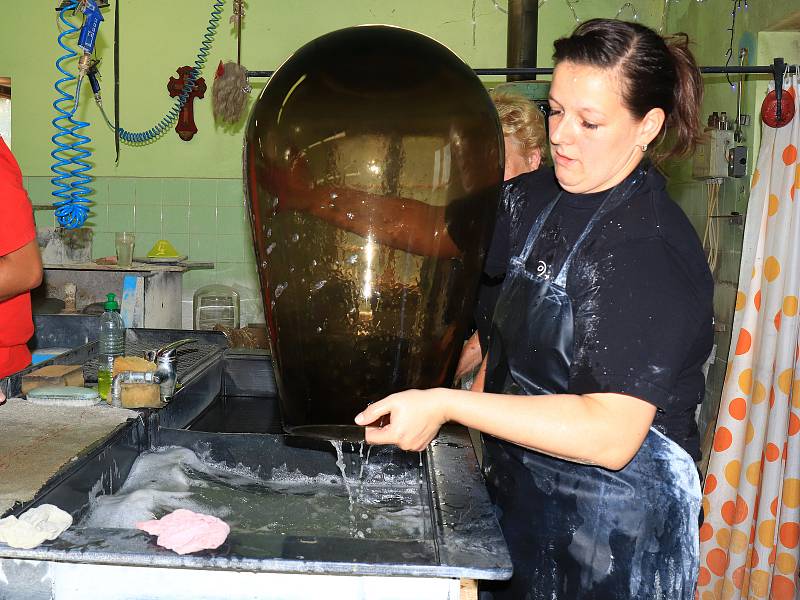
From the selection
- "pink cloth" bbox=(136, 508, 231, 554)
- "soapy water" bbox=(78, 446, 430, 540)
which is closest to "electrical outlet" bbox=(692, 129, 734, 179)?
"soapy water" bbox=(78, 446, 430, 540)

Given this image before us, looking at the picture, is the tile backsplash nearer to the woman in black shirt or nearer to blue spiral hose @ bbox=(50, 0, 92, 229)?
blue spiral hose @ bbox=(50, 0, 92, 229)

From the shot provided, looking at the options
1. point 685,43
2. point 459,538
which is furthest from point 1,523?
point 685,43

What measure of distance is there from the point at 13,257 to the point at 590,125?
1595 mm

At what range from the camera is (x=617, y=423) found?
3.44 feet

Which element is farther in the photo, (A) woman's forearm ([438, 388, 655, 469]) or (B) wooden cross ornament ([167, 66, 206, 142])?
(B) wooden cross ornament ([167, 66, 206, 142])

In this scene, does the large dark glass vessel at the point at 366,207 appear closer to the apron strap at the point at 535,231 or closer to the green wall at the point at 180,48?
the apron strap at the point at 535,231

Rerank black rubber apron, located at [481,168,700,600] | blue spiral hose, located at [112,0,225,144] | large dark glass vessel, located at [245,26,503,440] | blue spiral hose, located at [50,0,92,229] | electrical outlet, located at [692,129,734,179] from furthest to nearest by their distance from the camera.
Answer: blue spiral hose, located at [112,0,225,144], electrical outlet, located at [692,129,734,179], blue spiral hose, located at [50,0,92,229], black rubber apron, located at [481,168,700,600], large dark glass vessel, located at [245,26,503,440]

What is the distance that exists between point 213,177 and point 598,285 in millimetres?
4507

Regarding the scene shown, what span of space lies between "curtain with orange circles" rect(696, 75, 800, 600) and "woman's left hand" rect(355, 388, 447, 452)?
2273 millimetres

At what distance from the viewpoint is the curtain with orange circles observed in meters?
2.79

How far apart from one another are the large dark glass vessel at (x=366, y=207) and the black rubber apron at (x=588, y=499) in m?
0.58

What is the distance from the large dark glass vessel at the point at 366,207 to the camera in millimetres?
646

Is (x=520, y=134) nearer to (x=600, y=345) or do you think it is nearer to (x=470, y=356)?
(x=470, y=356)

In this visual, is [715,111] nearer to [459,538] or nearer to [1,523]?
[459,538]
